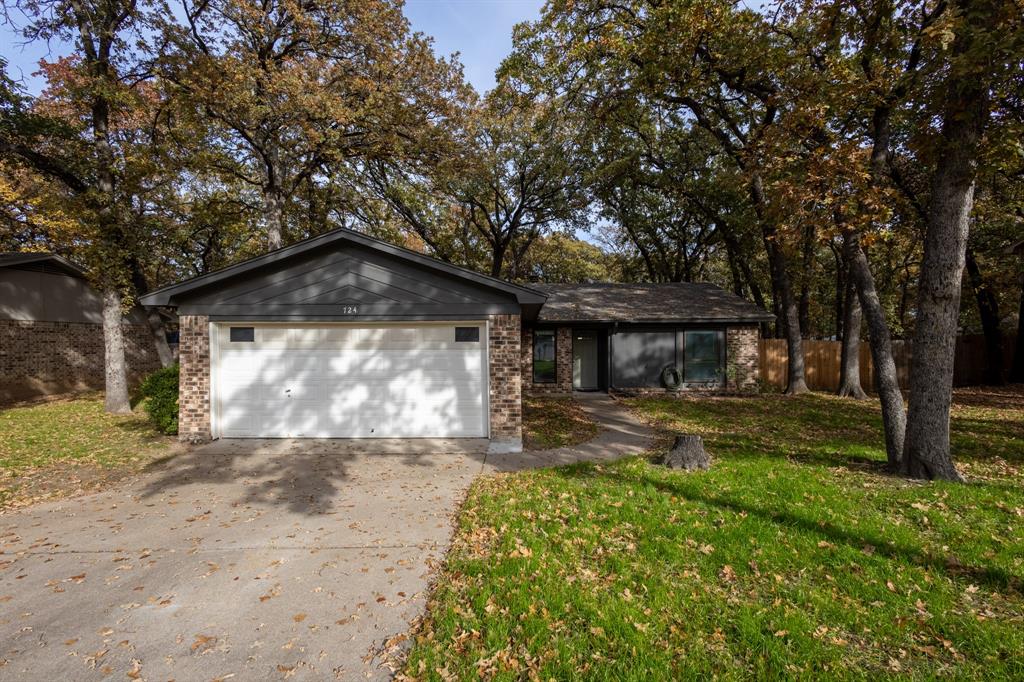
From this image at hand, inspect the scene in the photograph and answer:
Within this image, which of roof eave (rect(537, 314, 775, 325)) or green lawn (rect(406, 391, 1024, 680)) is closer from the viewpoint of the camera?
green lawn (rect(406, 391, 1024, 680))

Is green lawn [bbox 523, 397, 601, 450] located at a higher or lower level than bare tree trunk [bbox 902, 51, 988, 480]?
lower

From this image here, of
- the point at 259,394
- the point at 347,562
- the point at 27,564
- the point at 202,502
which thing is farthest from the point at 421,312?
the point at 27,564

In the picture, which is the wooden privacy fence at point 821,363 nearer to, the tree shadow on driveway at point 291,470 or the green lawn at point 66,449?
the tree shadow on driveway at point 291,470

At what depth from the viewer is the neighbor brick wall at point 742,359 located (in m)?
16.1

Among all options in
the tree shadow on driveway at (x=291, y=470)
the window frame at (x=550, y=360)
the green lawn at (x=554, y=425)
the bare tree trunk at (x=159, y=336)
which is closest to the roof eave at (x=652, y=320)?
the window frame at (x=550, y=360)

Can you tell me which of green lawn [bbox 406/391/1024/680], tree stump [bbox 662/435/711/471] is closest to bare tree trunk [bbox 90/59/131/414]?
green lawn [bbox 406/391/1024/680]

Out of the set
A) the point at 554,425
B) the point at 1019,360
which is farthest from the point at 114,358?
the point at 1019,360

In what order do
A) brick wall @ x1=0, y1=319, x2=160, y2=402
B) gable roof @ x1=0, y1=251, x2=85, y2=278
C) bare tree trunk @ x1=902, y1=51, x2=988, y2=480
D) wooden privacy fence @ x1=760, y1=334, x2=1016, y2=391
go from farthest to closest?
wooden privacy fence @ x1=760, y1=334, x2=1016, y2=391 → gable roof @ x1=0, y1=251, x2=85, y2=278 → brick wall @ x1=0, y1=319, x2=160, y2=402 → bare tree trunk @ x1=902, y1=51, x2=988, y2=480

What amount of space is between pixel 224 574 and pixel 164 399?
6.90 m

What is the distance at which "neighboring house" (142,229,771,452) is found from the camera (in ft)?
27.6

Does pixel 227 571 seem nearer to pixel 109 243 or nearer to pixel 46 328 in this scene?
pixel 109 243

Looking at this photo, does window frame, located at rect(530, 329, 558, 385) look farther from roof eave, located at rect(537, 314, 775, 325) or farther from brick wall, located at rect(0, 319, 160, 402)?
brick wall, located at rect(0, 319, 160, 402)

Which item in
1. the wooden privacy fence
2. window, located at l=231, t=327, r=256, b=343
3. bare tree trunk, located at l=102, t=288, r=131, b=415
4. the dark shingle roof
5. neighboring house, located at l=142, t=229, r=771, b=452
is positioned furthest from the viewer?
the wooden privacy fence

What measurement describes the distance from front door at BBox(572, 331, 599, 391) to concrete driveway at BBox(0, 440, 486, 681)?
1049 cm
